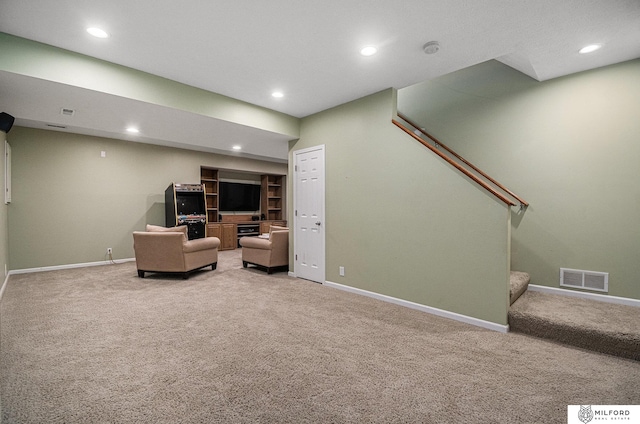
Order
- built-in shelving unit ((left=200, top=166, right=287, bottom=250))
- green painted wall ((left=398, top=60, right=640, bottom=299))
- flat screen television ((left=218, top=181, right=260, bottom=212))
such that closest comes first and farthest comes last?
green painted wall ((left=398, top=60, right=640, bottom=299)), built-in shelving unit ((left=200, top=166, right=287, bottom=250)), flat screen television ((left=218, top=181, right=260, bottom=212))

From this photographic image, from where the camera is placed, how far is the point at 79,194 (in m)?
5.45

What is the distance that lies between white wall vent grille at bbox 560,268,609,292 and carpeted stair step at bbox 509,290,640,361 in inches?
7.0

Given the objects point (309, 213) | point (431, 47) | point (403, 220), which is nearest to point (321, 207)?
point (309, 213)

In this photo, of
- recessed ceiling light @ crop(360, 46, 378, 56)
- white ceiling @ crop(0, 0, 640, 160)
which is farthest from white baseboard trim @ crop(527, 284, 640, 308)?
recessed ceiling light @ crop(360, 46, 378, 56)

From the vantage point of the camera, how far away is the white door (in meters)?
4.32

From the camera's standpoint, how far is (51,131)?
5184 millimetres

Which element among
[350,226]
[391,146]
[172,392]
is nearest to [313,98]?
[391,146]

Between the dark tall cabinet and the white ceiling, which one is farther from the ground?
the white ceiling

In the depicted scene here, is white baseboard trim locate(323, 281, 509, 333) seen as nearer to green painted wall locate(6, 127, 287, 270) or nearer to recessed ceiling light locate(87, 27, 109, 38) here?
recessed ceiling light locate(87, 27, 109, 38)

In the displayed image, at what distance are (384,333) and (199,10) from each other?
314cm

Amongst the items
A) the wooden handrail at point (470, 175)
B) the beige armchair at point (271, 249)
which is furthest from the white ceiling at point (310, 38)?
the beige armchair at point (271, 249)

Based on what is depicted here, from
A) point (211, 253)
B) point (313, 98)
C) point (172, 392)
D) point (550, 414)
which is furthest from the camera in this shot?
point (211, 253)

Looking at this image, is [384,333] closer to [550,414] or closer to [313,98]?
[550,414]

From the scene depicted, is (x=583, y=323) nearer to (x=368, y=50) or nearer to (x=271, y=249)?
(x=368, y=50)
